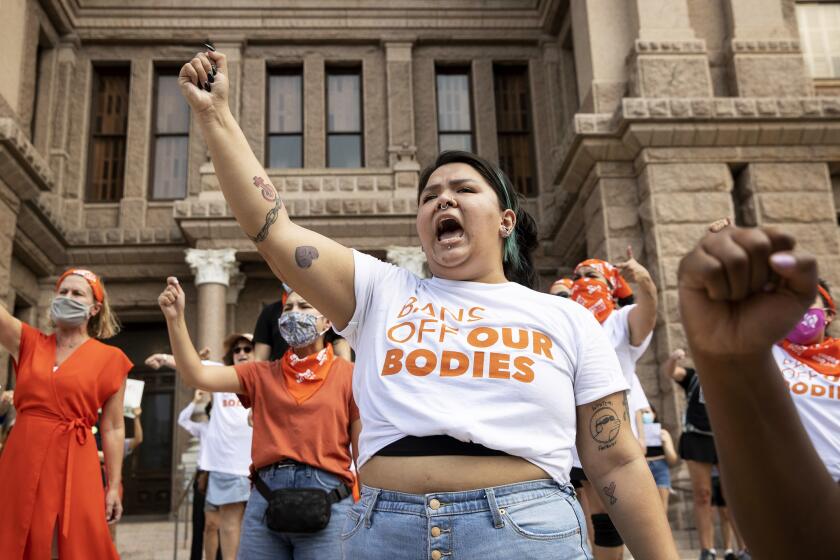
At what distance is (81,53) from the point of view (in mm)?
16141

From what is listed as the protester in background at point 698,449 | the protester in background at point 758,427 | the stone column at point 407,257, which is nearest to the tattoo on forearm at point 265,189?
the protester in background at point 758,427

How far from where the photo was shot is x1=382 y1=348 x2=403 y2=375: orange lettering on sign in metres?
1.98

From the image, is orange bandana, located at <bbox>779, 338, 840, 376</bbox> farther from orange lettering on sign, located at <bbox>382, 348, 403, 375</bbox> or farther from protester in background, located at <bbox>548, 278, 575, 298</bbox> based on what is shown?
orange lettering on sign, located at <bbox>382, 348, 403, 375</bbox>

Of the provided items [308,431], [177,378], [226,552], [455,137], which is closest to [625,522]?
[308,431]

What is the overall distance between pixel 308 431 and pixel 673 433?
6.78 m

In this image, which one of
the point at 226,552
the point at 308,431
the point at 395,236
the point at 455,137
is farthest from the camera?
the point at 455,137

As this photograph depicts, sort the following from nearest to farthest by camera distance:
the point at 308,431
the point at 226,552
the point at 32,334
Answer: the point at 308,431 → the point at 32,334 → the point at 226,552

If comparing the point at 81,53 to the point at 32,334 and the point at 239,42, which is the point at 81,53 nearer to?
the point at 239,42

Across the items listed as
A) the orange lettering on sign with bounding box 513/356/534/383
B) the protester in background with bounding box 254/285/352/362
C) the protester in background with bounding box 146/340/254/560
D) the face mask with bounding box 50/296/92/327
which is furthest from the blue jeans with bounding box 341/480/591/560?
the protester in background with bounding box 146/340/254/560

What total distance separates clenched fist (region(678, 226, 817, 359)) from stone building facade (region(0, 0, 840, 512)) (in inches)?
359

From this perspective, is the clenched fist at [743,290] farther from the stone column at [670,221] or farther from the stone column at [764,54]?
the stone column at [764,54]

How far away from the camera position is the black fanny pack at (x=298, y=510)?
11.6 feet

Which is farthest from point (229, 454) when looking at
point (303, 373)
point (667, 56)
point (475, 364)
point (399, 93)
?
point (399, 93)

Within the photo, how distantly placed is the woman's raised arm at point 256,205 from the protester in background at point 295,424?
1515 mm
